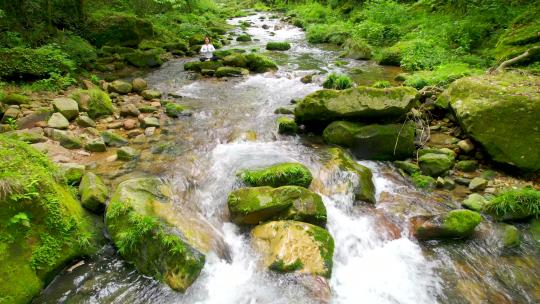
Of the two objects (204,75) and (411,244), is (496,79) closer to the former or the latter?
(411,244)

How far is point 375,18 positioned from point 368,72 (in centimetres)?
854

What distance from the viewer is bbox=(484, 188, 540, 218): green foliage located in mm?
5336

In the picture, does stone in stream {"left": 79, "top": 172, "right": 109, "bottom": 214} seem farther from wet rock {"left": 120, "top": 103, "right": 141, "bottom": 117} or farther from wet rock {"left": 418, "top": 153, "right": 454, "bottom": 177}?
wet rock {"left": 418, "top": 153, "right": 454, "bottom": 177}

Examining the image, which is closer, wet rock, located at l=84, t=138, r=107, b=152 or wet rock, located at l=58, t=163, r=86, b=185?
wet rock, located at l=58, t=163, r=86, b=185

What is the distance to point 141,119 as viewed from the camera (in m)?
8.38

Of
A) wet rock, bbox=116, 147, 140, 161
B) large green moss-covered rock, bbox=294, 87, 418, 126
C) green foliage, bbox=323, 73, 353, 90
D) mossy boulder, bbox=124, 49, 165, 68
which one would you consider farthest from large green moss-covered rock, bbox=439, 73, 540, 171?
mossy boulder, bbox=124, 49, 165, 68

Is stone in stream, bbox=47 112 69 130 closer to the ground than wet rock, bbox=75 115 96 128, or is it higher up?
higher up

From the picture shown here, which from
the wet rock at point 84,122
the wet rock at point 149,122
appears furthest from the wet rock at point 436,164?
the wet rock at point 84,122

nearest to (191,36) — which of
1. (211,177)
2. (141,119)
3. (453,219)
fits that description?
(141,119)

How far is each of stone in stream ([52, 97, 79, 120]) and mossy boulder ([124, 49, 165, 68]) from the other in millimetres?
6210

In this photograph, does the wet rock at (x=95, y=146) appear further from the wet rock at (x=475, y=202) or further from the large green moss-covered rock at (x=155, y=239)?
the wet rock at (x=475, y=202)

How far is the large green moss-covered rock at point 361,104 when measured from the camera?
717cm

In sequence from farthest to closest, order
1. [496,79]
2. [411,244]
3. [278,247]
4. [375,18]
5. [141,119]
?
1. [375,18]
2. [141,119]
3. [496,79]
4. [411,244]
5. [278,247]

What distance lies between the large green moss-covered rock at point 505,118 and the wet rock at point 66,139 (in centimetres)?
797
